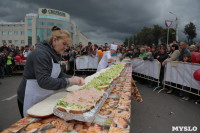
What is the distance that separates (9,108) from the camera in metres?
4.33

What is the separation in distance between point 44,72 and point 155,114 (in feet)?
11.6

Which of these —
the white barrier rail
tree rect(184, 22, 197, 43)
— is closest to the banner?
the white barrier rail

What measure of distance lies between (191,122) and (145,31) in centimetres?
6296

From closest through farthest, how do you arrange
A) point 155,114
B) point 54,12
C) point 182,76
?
point 155,114 < point 182,76 < point 54,12

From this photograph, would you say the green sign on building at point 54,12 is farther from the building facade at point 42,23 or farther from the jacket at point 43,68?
the jacket at point 43,68

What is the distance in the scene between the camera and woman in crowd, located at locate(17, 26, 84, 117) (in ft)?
5.02

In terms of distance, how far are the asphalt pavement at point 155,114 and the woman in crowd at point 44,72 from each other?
2180 millimetres

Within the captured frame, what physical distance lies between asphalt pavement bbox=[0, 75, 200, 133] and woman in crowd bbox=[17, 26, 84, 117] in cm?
218

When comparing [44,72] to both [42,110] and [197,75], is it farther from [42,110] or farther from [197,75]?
[197,75]

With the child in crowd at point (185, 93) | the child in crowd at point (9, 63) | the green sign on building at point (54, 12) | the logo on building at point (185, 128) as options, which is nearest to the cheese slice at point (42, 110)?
the logo on building at point (185, 128)

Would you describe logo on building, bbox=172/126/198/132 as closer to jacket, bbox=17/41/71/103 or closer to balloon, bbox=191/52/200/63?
balloon, bbox=191/52/200/63

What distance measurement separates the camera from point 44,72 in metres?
1.52

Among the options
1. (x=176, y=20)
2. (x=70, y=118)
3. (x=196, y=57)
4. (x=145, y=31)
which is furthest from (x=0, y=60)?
(x=145, y=31)

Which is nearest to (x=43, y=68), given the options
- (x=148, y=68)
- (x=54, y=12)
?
(x=148, y=68)
